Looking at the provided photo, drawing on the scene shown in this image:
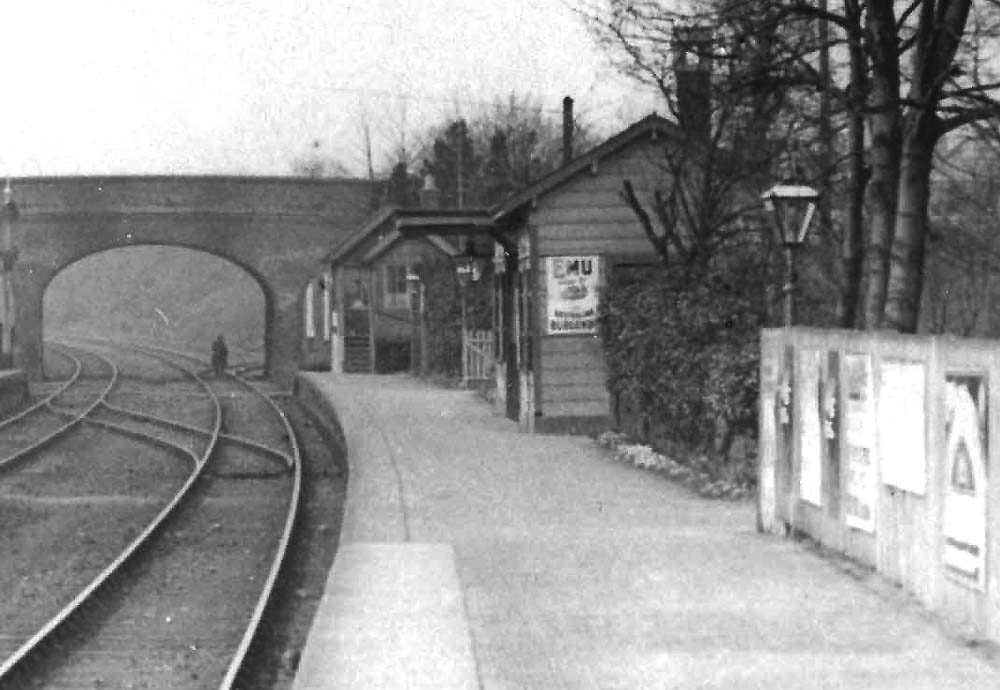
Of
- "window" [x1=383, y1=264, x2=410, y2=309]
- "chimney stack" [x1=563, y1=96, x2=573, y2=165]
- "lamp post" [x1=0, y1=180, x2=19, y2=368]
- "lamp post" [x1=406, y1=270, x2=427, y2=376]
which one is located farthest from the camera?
"window" [x1=383, y1=264, x2=410, y2=309]

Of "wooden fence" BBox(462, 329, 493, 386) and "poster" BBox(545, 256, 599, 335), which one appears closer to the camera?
"poster" BBox(545, 256, 599, 335)

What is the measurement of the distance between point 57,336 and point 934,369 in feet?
301

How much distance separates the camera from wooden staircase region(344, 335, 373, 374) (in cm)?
5356

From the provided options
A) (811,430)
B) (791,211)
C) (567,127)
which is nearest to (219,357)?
(567,127)

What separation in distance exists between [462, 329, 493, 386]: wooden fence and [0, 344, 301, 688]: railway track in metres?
8.81

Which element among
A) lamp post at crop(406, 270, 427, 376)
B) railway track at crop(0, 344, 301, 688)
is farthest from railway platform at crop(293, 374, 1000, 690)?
lamp post at crop(406, 270, 427, 376)

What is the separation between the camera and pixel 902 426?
31.2 feet

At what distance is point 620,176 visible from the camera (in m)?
24.8

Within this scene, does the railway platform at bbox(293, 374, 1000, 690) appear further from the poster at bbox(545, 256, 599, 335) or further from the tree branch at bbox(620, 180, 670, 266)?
the poster at bbox(545, 256, 599, 335)

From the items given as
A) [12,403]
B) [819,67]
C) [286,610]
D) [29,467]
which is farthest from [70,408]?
[286,610]

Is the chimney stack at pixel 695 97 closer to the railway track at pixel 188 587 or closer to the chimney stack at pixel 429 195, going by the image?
the railway track at pixel 188 587

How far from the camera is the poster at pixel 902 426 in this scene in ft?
30.1

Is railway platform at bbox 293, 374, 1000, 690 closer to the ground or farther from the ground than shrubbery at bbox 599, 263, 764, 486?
closer to the ground

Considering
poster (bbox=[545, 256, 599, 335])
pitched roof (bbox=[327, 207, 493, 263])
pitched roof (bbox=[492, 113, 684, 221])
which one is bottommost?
poster (bbox=[545, 256, 599, 335])
